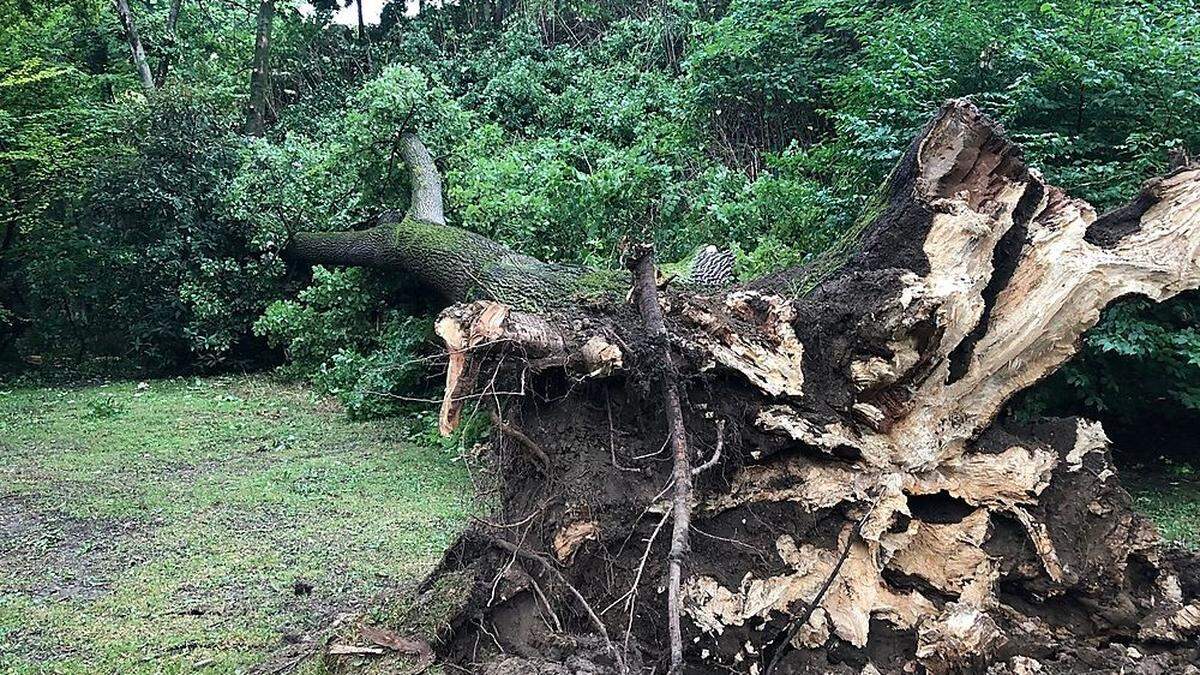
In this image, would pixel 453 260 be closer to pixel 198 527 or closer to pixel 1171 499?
pixel 198 527

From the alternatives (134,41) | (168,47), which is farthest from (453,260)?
(168,47)

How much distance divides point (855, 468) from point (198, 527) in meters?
4.43

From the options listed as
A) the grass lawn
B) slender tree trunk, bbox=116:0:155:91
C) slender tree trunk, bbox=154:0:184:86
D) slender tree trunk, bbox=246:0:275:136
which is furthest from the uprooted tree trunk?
slender tree trunk, bbox=154:0:184:86

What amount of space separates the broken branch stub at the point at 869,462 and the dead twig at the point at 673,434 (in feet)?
0.16

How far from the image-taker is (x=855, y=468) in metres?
3.47

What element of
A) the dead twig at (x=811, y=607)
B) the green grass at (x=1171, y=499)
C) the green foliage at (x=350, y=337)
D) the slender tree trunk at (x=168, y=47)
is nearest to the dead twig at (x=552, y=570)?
the dead twig at (x=811, y=607)

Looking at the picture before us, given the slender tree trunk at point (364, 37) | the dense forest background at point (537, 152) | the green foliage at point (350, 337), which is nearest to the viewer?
the dense forest background at point (537, 152)

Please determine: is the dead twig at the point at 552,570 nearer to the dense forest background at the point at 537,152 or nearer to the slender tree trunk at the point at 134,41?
the dense forest background at the point at 537,152

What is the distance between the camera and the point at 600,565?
134 inches

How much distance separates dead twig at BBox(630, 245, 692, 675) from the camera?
2.72m

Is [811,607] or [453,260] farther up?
[453,260]

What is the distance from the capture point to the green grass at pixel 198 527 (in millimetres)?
4055

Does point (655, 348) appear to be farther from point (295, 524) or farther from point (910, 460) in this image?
point (295, 524)

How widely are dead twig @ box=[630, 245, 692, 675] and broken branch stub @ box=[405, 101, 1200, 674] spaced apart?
0.16ft
